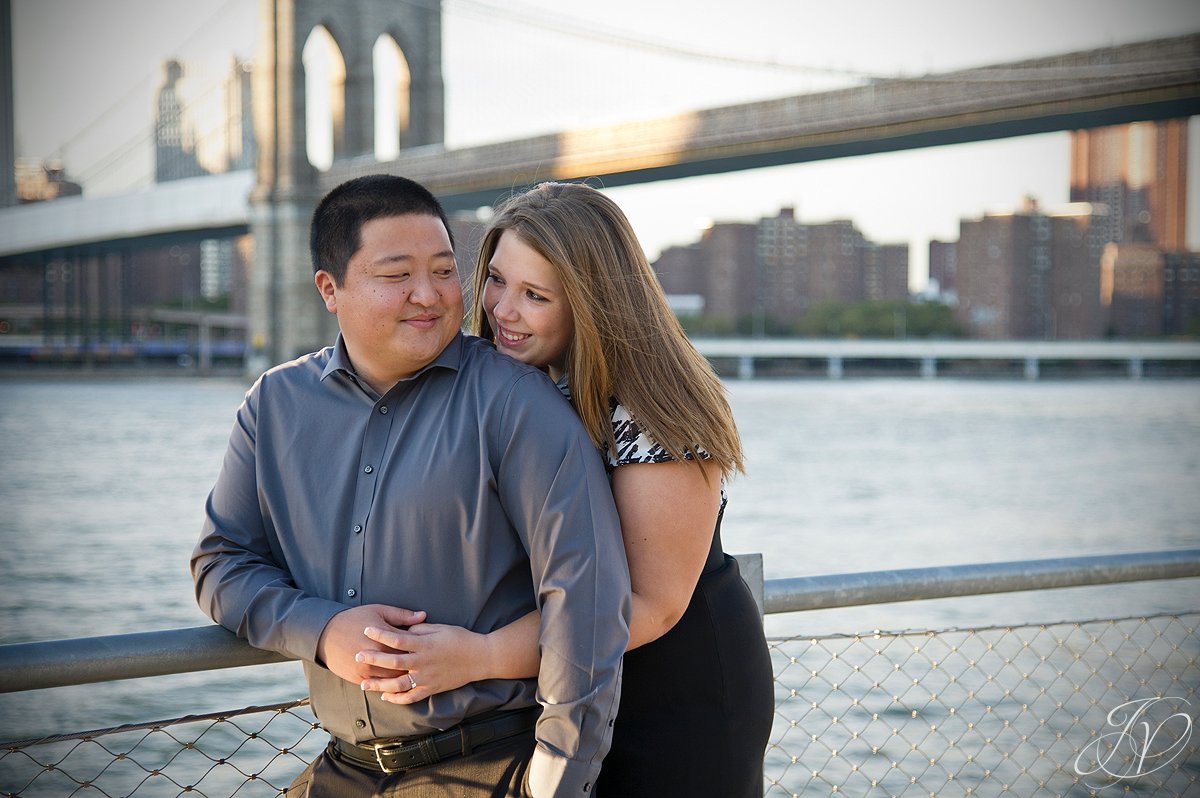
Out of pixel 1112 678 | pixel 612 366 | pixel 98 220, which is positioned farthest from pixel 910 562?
pixel 98 220

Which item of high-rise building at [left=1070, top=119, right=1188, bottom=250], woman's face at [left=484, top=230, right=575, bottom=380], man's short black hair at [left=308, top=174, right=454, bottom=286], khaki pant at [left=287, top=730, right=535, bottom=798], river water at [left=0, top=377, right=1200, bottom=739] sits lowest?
river water at [left=0, top=377, right=1200, bottom=739]

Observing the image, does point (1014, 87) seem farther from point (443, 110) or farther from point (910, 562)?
point (443, 110)

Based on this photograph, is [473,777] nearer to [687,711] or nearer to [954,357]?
[687,711]

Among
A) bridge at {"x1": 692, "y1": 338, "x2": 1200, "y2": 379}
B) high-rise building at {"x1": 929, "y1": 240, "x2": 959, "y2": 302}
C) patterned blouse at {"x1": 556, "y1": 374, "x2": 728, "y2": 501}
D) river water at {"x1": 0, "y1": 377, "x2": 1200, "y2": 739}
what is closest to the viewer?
patterned blouse at {"x1": 556, "y1": 374, "x2": 728, "y2": 501}

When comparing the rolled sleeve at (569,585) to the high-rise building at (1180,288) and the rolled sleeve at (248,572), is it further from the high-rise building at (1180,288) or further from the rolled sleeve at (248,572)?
the high-rise building at (1180,288)

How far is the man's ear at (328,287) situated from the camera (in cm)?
152

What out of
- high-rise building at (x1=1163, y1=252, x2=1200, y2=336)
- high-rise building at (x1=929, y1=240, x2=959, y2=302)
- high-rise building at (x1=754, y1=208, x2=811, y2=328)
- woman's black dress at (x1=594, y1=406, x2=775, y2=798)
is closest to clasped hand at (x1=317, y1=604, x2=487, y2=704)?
woman's black dress at (x1=594, y1=406, x2=775, y2=798)

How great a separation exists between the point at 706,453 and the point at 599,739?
1.10 feet

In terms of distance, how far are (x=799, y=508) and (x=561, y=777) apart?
13.3m

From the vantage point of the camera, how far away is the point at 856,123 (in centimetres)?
2216

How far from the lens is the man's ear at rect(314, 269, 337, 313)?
4.98 feet

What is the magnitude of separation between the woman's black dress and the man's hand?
0.29 meters

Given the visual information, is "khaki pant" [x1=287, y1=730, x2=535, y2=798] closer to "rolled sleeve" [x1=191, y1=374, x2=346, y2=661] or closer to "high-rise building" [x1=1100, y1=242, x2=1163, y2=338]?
"rolled sleeve" [x1=191, y1=374, x2=346, y2=661]

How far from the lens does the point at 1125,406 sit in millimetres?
32812
